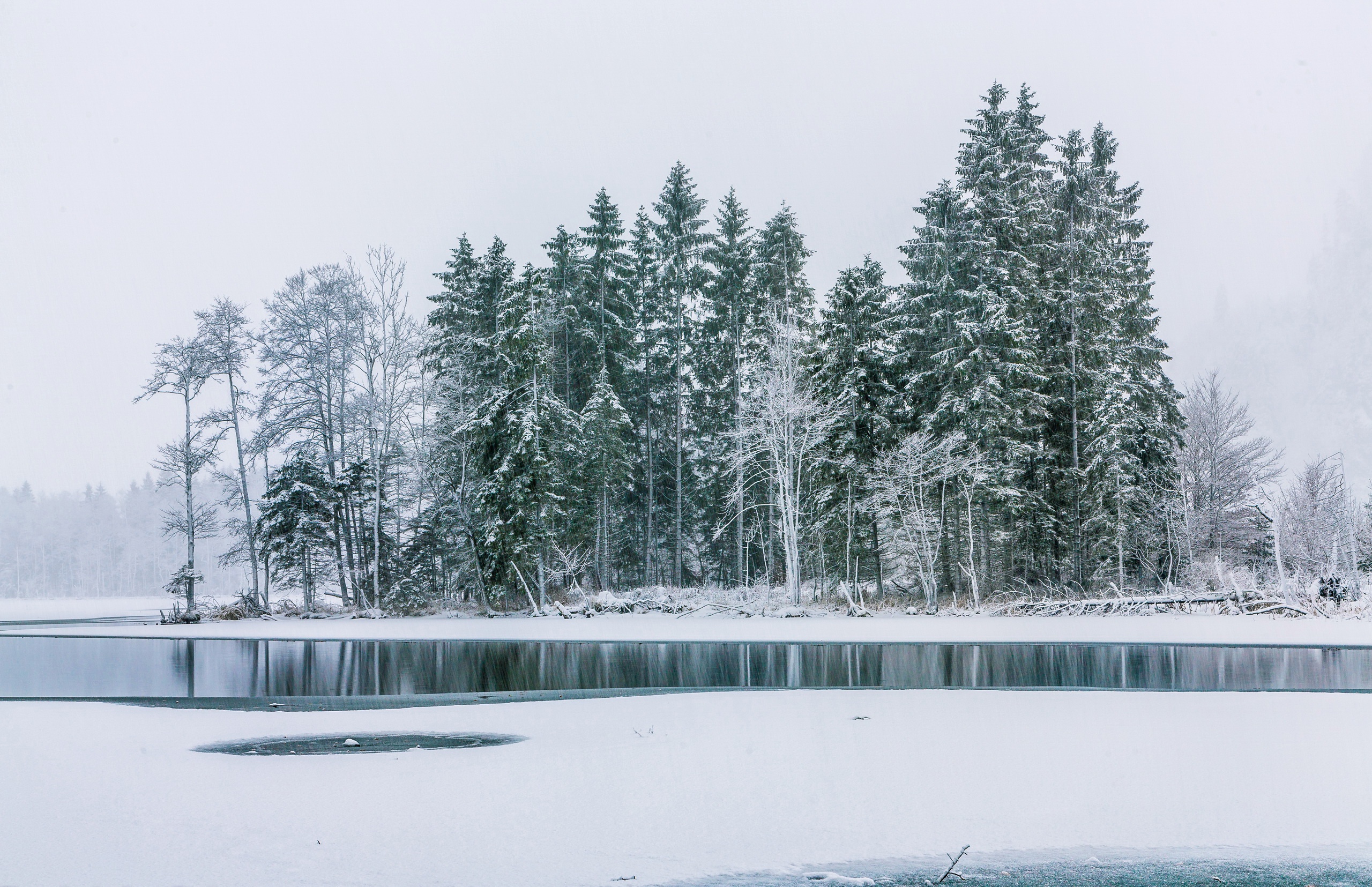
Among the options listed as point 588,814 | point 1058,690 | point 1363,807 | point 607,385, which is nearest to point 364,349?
point 607,385

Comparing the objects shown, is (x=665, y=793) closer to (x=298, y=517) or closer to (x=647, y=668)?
(x=647, y=668)

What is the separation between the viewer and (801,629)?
24.8 m

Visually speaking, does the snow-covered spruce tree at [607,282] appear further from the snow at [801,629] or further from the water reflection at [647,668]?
the water reflection at [647,668]

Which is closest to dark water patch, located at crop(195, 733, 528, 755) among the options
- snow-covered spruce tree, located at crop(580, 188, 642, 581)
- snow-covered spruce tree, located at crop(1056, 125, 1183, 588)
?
snow-covered spruce tree, located at crop(1056, 125, 1183, 588)

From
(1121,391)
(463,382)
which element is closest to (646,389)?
(463,382)

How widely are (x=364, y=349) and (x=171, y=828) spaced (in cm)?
2951

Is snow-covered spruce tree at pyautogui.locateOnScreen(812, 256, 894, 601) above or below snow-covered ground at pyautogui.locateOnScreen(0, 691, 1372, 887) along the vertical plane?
above

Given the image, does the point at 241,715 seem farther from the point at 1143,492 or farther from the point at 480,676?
the point at 1143,492

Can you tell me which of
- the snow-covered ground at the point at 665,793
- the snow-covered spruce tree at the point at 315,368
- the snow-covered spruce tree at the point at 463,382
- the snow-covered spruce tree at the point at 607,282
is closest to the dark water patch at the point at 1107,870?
the snow-covered ground at the point at 665,793

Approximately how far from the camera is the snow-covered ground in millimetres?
5723

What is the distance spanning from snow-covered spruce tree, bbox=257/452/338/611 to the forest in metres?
0.11

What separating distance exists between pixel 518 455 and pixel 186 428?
12403mm

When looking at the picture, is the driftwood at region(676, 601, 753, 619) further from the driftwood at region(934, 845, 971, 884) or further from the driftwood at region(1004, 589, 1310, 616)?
the driftwood at region(934, 845, 971, 884)

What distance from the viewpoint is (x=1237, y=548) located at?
36.1 m
